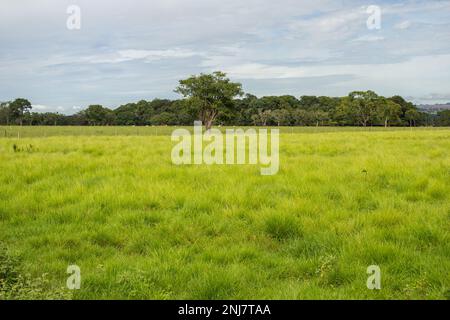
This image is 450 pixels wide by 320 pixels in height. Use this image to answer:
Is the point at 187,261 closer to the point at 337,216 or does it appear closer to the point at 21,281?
the point at 21,281

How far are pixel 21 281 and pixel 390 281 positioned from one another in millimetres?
4726

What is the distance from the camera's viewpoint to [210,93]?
58.3m

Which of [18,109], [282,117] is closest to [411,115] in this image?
[282,117]

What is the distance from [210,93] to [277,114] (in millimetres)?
65900

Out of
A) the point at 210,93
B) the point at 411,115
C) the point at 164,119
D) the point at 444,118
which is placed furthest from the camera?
the point at 444,118

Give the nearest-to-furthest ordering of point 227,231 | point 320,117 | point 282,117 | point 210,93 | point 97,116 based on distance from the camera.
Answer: point 227,231, point 210,93, point 282,117, point 320,117, point 97,116

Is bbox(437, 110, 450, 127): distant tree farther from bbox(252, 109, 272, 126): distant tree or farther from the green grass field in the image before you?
the green grass field

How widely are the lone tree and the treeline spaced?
1730 inches

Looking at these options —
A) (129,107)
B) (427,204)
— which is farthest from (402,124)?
(427,204)

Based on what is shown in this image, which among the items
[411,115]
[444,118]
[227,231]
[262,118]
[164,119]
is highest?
[411,115]

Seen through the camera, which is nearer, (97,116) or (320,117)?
(320,117)

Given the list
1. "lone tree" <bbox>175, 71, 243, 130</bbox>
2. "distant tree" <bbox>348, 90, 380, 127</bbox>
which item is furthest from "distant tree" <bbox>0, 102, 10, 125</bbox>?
"distant tree" <bbox>348, 90, 380, 127</bbox>

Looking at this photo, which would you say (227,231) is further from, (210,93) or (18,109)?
(18,109)

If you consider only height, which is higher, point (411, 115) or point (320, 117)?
point (411, 115)
